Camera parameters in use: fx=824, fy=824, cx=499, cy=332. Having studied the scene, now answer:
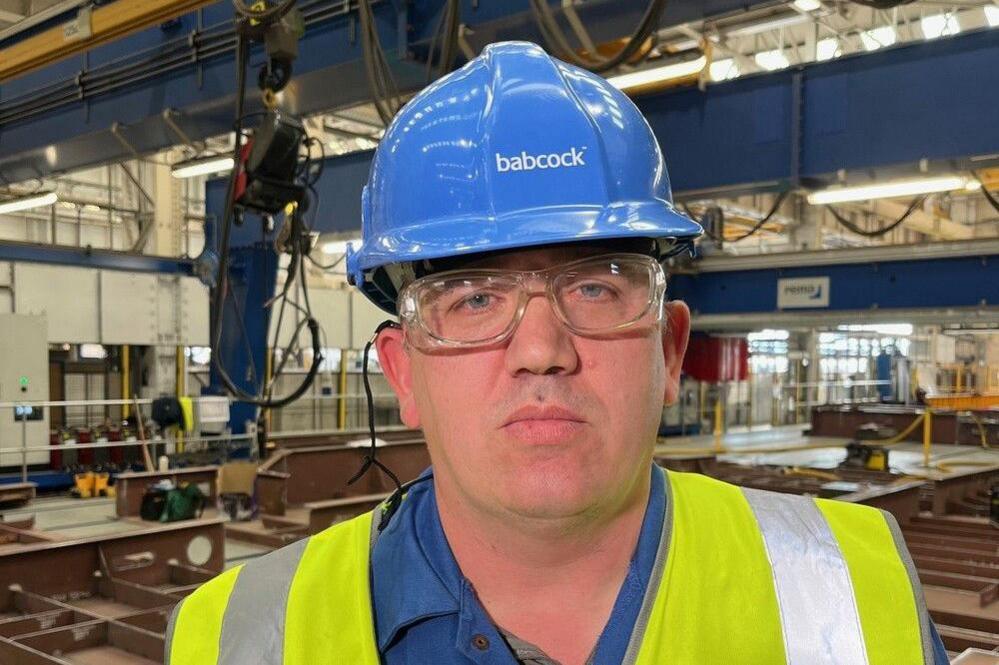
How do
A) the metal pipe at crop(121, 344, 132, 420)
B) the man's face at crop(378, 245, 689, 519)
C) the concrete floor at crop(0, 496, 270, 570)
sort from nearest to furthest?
the man's face at crop(378, 245, 689, 519), the concrete floor at crop(0, 496, 270, 570), the metal pipe at crop(121, 344, 132, 420)

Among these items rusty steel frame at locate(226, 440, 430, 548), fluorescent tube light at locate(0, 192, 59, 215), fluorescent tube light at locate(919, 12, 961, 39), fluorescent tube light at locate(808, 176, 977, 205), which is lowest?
rusty steel frame at locate(226, 440, 430, 548)

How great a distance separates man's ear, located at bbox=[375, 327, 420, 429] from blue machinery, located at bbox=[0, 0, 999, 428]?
2.86m

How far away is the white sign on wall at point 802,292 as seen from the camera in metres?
9.91

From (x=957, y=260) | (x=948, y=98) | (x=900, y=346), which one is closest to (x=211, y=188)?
(x=948, y=98)

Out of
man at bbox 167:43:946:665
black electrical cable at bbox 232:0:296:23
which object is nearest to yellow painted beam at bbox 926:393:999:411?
black electrical cable at bbox 232:0:296:23

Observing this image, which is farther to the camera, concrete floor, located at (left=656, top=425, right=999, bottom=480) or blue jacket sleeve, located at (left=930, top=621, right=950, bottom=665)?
concrete floor, located at (left=656, top=425, right=999, bottom=480)

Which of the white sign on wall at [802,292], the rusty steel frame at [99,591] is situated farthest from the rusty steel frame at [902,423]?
the rusty steel frame at [99,591]

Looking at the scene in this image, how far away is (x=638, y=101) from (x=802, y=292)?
4.86 meters

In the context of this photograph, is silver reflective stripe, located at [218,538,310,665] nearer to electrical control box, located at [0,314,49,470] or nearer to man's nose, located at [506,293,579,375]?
man's nose, located at [506,293,579,375]

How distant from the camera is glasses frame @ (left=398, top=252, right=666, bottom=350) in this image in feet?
4.04

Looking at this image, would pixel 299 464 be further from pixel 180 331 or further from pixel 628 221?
pixel 628 221

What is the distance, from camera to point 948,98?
4.96 m

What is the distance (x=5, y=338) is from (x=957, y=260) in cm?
1110

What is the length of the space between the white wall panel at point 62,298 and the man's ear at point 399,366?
10969 mm
